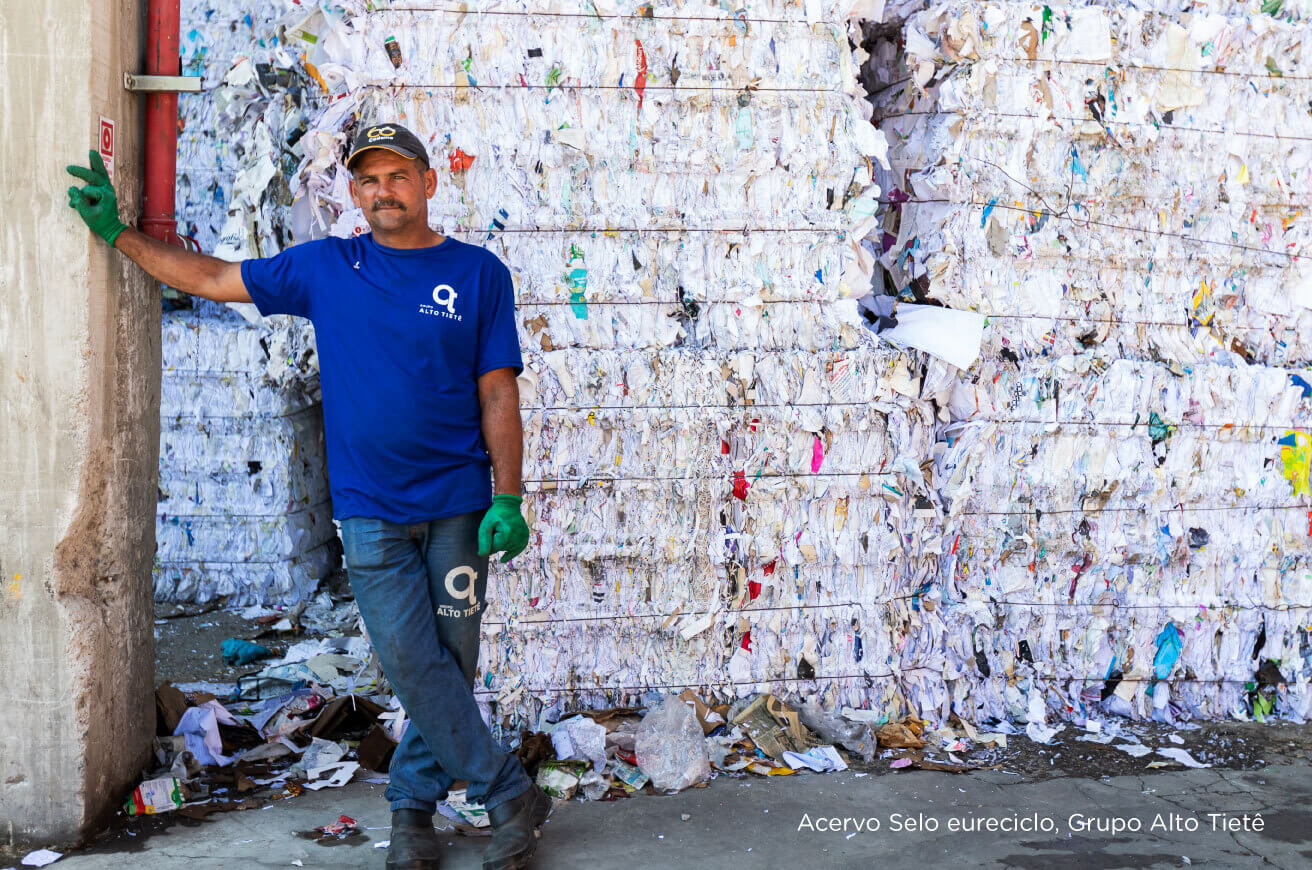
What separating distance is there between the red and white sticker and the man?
0.09 m

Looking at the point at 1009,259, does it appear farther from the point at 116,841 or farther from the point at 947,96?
the point at 116,841

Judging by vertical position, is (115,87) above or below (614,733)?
above

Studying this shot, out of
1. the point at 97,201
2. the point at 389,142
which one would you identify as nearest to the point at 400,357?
the point at 389,142

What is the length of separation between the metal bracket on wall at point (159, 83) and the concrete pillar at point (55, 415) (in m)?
0.05

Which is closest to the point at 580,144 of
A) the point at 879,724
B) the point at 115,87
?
the point at 115,87

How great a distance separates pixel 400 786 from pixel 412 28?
2.47 m

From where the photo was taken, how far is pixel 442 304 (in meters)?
3.26

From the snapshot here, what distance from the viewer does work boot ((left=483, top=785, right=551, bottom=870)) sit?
3.28 m

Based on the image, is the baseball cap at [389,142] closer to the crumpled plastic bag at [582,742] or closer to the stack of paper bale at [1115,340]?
the crumpled plastic bag at [582,742]

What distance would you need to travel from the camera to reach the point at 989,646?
181 inches

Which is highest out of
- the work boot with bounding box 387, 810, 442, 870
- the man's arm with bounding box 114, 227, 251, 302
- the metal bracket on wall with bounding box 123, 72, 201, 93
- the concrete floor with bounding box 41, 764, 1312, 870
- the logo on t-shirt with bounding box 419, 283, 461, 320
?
the metal bracket on wall with bounding box 123, 72, 201, 93

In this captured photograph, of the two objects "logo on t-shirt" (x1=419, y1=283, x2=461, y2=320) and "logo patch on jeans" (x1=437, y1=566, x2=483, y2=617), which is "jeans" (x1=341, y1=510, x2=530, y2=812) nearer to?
"logo patch on jeans" (x1=437, y1=566, x2=483, y2=617)

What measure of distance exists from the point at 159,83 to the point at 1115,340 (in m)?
3.47

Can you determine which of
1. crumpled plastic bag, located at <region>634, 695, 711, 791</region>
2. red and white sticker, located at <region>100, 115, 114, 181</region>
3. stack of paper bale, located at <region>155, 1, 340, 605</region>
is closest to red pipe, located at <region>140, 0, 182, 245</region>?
red and white sticker, located at <region>100, 115, 114, 181</region>
